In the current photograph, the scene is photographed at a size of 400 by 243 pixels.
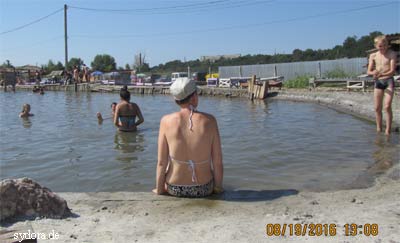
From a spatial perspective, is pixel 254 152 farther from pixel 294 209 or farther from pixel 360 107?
pixel 360 107

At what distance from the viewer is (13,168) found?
23.6 feet

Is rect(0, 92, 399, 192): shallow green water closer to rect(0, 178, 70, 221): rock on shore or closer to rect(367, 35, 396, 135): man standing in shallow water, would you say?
rect(367, 35, 396, 135): man standing in shallow water

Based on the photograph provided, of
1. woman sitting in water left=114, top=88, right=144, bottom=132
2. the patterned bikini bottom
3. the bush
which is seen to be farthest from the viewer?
the bush

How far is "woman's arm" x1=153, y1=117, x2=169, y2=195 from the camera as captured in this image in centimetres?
428

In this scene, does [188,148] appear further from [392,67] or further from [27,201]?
[392,67]

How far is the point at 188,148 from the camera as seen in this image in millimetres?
4250

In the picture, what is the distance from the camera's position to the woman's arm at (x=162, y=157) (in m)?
4.28

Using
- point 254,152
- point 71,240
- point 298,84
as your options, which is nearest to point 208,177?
point 71,240

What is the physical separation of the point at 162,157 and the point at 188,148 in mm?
304

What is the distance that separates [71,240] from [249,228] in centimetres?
136

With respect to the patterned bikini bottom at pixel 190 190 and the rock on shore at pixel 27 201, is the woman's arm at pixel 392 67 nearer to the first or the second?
the patterned bikini bottom at pixel 190 190

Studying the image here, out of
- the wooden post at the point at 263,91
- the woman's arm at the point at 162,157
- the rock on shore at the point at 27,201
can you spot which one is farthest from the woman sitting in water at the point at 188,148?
the wooden post at the point at 263,91

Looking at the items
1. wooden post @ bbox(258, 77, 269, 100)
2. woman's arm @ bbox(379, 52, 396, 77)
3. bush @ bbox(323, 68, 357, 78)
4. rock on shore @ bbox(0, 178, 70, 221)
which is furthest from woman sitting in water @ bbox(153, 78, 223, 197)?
bush @ bbox(323, 68, 357, 78)

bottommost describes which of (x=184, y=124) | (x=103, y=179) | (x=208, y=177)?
(x=103, y=179)
